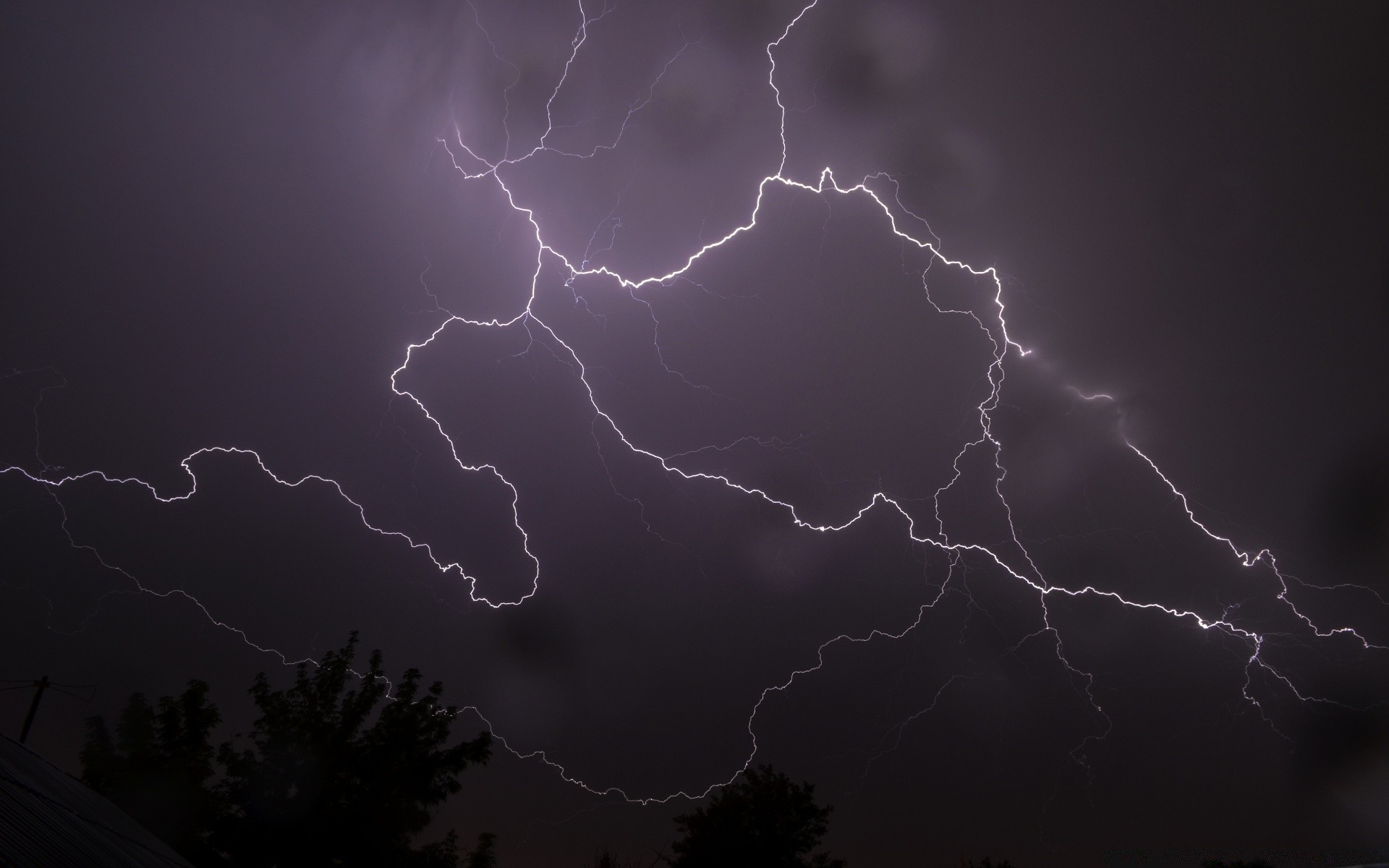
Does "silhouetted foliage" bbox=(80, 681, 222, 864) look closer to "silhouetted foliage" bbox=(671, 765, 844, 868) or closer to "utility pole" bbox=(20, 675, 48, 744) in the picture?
"utility pole" bbox=(20, 675, 48, 744)

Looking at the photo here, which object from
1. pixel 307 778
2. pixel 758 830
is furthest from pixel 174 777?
pixel 758 830

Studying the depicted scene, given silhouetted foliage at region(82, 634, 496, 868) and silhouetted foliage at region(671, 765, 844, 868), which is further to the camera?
silhouetted foliage at region(671, 765, 844, 868)

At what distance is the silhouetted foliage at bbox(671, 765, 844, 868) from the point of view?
38.3 feet

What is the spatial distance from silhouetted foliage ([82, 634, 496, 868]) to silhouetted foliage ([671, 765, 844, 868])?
3727mm

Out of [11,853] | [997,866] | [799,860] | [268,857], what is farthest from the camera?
[997,866]

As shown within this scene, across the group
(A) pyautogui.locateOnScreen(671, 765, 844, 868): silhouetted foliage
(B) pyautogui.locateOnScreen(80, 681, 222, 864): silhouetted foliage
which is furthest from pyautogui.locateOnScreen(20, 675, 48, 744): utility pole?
(A) pyautogui.locateOnScreen(671, 765, 844, 868): silhouetted foliage

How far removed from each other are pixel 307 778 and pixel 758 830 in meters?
7.08

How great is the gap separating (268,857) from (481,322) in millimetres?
11604

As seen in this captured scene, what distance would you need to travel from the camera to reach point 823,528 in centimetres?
1775

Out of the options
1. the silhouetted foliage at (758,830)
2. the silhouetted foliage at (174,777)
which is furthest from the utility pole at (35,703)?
the silhouetted foliage at (758,830)

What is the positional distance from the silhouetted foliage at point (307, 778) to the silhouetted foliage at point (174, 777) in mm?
13

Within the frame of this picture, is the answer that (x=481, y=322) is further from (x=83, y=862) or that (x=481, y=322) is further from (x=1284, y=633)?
(x=1284, y=633)

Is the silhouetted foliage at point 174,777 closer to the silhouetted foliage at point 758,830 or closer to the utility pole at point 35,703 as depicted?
the utility pole at point 35,703

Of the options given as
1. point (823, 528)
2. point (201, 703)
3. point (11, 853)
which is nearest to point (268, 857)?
point (201, 703)
